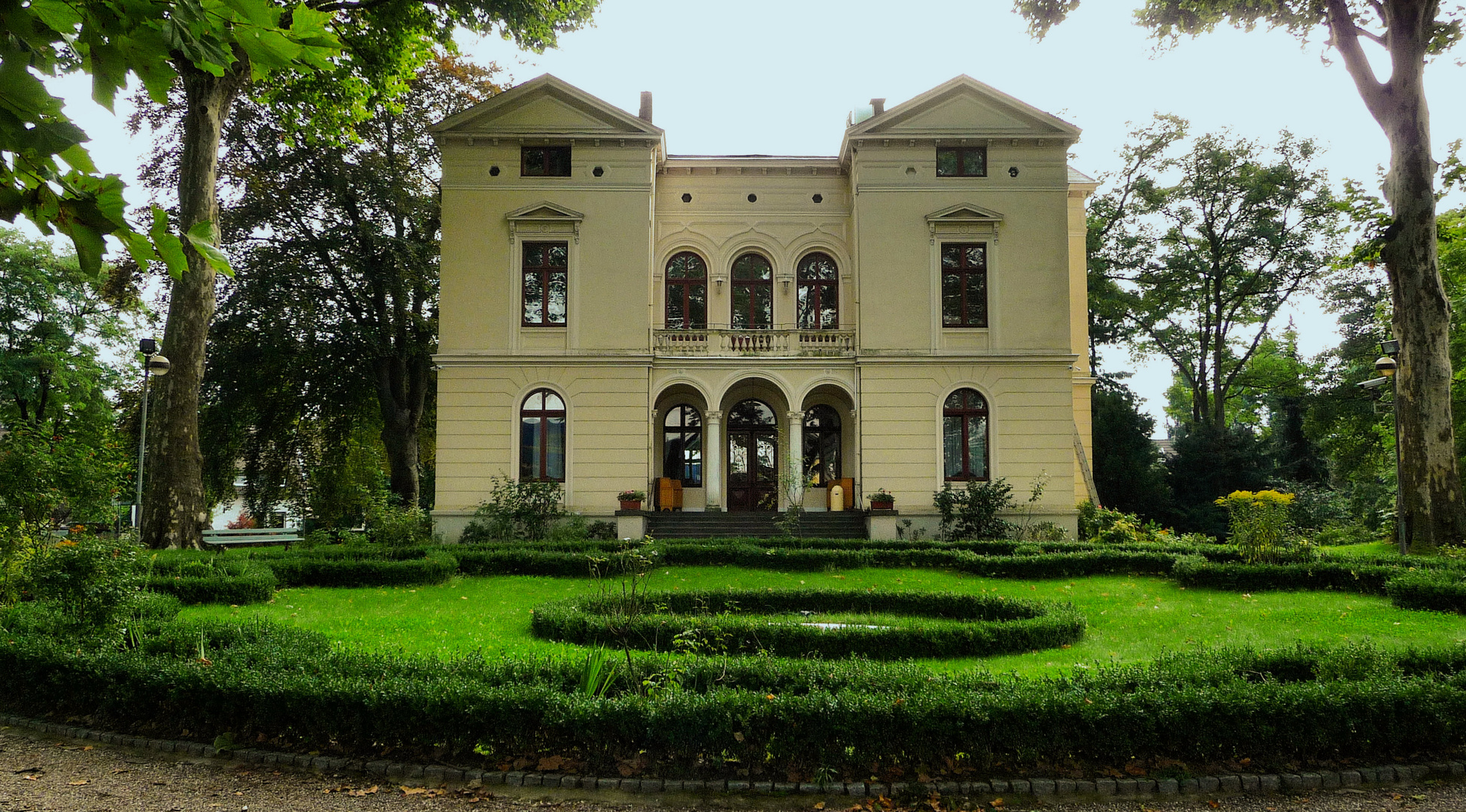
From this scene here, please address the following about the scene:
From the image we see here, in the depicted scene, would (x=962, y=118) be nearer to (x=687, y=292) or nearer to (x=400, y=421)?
(x=687, y=292)

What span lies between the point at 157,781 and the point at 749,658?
14.1 feet

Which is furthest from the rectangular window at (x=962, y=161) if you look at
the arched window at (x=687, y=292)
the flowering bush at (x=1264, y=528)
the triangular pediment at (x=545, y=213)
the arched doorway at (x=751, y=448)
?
the flowering bush at (x=1264, y=528)

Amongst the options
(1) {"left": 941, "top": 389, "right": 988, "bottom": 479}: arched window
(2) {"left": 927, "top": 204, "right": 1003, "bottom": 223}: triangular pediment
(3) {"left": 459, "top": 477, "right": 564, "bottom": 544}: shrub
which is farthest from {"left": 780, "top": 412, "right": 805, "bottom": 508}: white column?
(2) {"left": 927, "top": 204, "right": 1003, "bottom": 223}: triangular pediment

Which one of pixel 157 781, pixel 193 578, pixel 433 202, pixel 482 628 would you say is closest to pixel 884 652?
pixel 482 628

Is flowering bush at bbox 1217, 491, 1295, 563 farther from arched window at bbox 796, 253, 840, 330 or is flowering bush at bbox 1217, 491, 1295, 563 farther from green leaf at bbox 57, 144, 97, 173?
green leaf at bbox 57, 144, 97, 173

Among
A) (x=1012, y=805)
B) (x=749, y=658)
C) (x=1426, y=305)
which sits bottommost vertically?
(x=1012, y=805)

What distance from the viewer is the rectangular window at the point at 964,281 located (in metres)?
24.0

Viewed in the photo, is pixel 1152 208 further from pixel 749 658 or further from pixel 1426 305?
pixel 749 658

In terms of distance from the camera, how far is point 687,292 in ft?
84.8

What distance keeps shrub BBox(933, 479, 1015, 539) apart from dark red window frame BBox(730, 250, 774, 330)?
7236mm

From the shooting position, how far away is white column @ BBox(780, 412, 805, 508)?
21969mm

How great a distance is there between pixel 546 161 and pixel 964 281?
1171cm

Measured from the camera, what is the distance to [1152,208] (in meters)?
34.3

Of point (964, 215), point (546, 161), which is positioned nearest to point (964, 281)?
point (964, 215)
